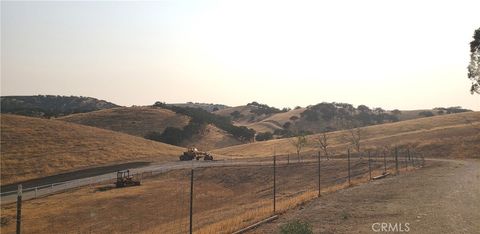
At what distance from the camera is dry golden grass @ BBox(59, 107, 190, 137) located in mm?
130000

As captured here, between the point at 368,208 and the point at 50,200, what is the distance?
3380cm

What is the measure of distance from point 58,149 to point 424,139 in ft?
200

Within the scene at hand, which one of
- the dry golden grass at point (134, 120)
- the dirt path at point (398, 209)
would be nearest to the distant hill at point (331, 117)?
the dry golden grass at point (134, 120)

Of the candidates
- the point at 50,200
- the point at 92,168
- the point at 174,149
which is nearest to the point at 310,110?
the point at 174,149

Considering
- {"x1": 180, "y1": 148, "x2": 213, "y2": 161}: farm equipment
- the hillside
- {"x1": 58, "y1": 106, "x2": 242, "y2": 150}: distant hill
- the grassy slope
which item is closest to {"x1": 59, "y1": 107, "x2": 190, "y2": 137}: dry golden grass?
{"x1": 58, "y1": 106, "x2": 242, "y2": 150}: distant hill

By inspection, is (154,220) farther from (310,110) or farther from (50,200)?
(310,110)

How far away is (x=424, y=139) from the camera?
71.8 m

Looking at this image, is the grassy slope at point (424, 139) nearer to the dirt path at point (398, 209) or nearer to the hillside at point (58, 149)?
the hillside at point (58, 149)

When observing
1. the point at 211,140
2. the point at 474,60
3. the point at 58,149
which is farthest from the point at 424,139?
the point at 211,140

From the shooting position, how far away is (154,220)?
31.5 meters

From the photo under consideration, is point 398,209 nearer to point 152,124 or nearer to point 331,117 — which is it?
point 152,124

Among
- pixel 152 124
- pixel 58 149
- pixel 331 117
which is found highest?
pixel 331 117

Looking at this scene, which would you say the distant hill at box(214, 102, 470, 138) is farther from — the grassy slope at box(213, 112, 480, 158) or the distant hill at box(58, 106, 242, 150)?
the grassy slope at box(213, 112, 480, 158)

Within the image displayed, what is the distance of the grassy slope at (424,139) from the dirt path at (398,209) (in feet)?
127
